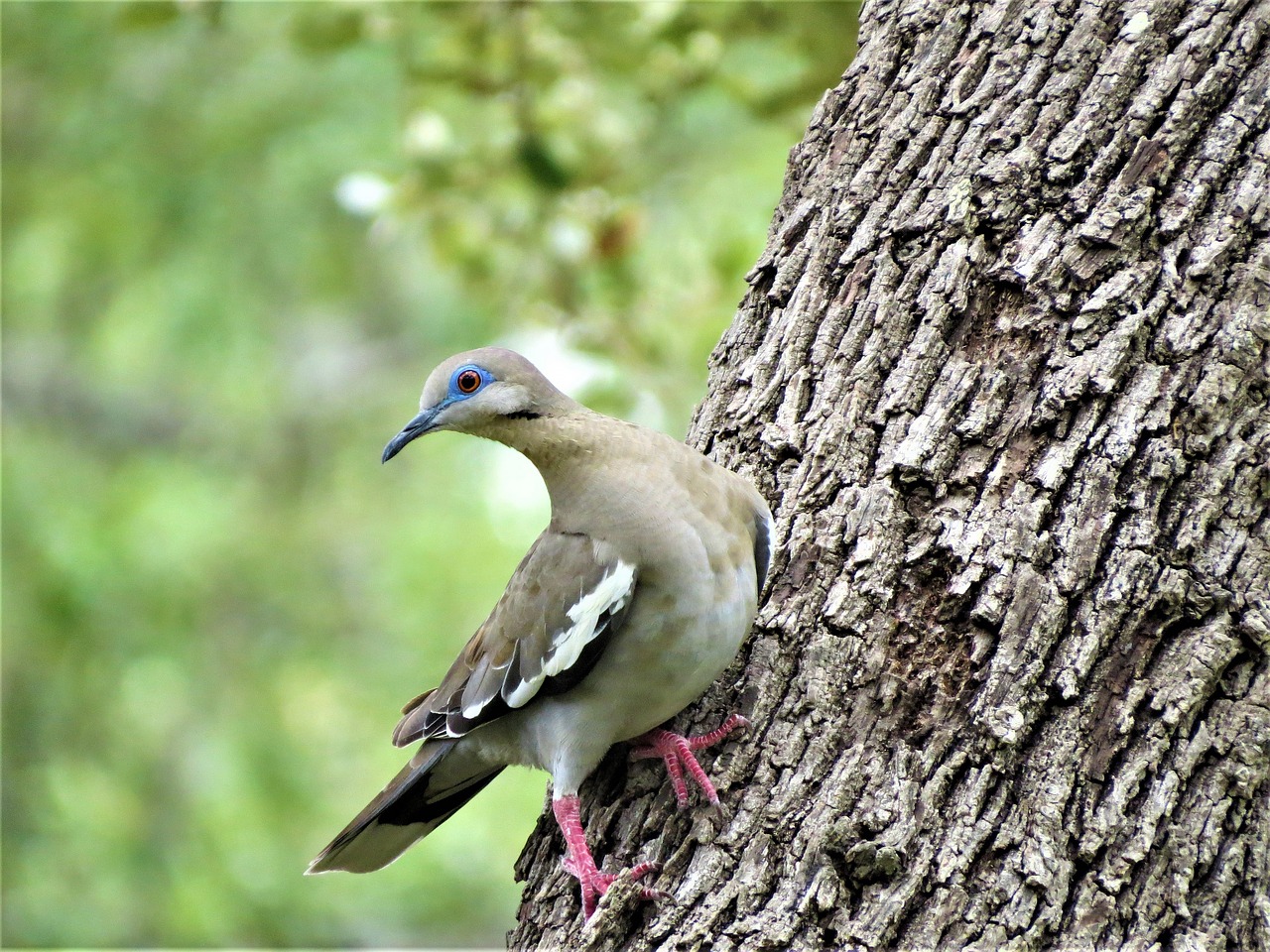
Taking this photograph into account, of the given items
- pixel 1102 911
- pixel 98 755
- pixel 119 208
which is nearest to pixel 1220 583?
pixel 1102 911

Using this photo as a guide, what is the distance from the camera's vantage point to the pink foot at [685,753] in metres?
2.45

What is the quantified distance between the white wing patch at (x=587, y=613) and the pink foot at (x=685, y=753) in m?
0.29

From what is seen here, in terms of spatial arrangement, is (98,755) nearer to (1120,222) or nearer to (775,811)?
(775,811)

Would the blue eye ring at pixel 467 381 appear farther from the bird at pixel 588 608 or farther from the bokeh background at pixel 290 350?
the bokeh background at pixel 290 350

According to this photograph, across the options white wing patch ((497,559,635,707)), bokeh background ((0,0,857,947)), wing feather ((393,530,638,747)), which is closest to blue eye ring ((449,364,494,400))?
wing feather ((393,530,638,747))

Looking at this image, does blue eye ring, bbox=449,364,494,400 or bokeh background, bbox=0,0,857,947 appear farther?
bokeh background, bbox=0,0,857,947

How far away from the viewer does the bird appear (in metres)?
2.62

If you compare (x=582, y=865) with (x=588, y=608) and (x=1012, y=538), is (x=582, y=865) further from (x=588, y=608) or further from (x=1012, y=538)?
(x=1012, y=538)

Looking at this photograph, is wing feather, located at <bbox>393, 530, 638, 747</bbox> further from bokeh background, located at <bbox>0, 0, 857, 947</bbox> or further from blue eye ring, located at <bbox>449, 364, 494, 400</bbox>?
bokeh background, located at <bbox>0, 0, 857, 947</bbox>

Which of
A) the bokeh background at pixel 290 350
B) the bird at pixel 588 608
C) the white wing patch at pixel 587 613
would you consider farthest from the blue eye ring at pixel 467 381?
the bokeh background at pixel 290 350

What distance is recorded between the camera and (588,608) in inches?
106

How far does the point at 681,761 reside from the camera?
2.54 meters

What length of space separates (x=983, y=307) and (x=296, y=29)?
3111 millimetres

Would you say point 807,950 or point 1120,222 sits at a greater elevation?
point 1120,222
